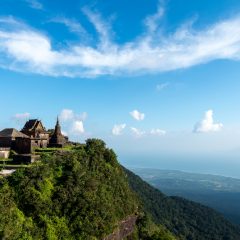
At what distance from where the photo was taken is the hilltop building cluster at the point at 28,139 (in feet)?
247

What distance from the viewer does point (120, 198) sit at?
74438mm

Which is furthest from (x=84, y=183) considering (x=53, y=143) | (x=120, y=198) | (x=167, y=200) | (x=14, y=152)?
(x=167, y=200)

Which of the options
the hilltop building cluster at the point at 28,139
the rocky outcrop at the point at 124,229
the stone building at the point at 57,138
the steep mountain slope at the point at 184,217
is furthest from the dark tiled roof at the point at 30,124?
the steep mountain slope at the point at 184,217

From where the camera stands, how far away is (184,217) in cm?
16788

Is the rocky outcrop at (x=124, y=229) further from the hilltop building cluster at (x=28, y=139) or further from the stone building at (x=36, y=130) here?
the stone building at (x=36, y=130)

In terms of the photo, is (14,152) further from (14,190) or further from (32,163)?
(14,190)

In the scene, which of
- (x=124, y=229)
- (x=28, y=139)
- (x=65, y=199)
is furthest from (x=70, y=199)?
(x=28, y=139)

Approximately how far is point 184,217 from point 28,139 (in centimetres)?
10651

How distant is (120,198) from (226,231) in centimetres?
10772

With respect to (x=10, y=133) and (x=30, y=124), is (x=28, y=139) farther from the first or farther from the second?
(x=30, y=124)

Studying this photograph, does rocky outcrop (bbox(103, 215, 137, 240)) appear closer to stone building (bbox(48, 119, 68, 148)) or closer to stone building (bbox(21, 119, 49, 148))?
stone building (bbox(48, 119, 68, 148))

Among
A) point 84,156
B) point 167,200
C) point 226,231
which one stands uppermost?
point 84,156

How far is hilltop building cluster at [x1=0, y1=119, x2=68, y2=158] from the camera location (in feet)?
247

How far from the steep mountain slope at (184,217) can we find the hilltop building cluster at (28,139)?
232 ft
